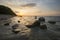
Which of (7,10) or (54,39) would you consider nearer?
(54,39)

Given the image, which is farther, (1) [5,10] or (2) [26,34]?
(1) [5,10]

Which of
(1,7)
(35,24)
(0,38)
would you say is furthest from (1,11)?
(0,38)

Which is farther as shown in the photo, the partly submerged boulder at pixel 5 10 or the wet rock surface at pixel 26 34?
the partly submerged boulder at pixel 5 10

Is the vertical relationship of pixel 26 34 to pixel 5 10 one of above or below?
below

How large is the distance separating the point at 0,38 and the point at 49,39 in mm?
3777

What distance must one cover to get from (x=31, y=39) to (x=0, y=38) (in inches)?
92.1

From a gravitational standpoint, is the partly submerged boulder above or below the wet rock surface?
above

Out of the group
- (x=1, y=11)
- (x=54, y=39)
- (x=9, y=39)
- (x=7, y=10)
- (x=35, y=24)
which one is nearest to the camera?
(x=9, y=39)

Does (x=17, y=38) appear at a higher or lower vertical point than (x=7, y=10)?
lower

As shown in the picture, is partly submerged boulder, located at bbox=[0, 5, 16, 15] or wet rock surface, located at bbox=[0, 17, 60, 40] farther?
partly submerged boulder, located at bbox=[0, 5, 16, 15]

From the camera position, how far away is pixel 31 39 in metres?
9.00

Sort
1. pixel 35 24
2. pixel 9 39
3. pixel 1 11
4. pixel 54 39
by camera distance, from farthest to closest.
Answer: pixel 1 11, pixel 35 24, pixel 54 39, pixel 9 39

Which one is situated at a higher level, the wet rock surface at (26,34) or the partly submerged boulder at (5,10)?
the partly submerged boulder at (5,10)

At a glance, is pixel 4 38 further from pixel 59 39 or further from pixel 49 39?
pixel 59 39
